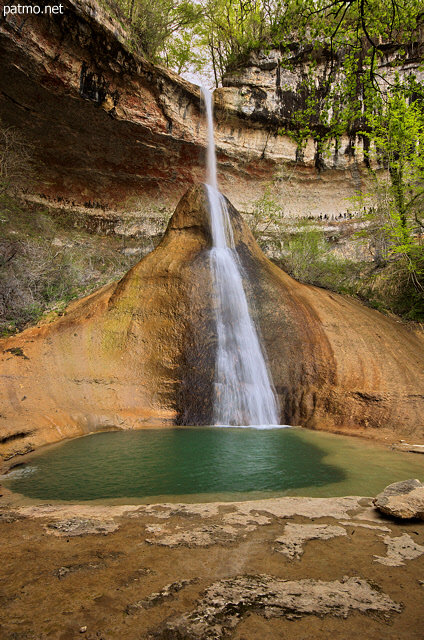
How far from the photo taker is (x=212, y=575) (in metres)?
1.70

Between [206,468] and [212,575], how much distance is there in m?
2.74

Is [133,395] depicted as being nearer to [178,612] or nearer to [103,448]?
[103,448]

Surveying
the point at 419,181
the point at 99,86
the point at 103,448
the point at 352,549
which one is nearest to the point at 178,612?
the point at 352,549

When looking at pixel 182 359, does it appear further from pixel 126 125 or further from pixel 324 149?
pixel 126 125

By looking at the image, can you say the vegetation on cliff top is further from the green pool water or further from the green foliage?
the green pool water

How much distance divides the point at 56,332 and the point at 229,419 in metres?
4.35

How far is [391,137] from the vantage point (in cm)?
1073

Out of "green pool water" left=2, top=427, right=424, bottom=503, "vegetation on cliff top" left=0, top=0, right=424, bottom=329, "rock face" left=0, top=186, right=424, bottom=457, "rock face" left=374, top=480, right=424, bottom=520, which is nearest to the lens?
"rock face" left=374, top=480, right=424, bottom=520

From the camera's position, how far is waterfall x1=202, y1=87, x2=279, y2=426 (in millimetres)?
7629

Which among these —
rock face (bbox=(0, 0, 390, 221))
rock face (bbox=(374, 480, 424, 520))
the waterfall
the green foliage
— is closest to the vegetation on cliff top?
the green foliage

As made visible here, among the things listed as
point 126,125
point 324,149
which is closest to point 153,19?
point 126,125

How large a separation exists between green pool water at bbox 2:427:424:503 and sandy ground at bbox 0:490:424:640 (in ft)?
2.88

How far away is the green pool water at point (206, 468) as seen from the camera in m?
3.55

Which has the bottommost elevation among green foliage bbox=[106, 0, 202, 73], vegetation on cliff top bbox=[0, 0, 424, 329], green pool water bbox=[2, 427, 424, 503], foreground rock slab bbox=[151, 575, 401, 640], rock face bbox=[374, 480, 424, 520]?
green pool water bbox=[2, 427, 424, 503]
